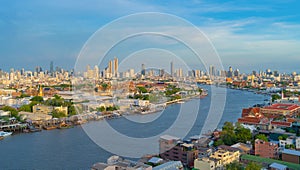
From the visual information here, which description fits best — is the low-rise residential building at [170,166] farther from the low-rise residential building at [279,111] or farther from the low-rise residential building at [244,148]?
the low-rise residential building at [279,111]

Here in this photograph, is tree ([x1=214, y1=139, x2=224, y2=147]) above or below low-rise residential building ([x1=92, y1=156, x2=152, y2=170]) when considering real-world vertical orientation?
below

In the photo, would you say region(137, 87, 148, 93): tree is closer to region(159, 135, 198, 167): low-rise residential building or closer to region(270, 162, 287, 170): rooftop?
region(159, 135, 198, 167): low-rise residential building

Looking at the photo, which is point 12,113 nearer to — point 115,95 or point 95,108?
point 95,108

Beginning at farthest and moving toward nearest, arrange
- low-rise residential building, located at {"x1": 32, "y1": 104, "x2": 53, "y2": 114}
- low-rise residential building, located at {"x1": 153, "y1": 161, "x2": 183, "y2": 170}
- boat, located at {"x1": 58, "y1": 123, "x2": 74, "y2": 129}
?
1. low-rise residential building, located at {"x1": 32, "y1": 104, "x2": 53, "y2": 114}
2. boat, located at {"x1": 58, "y1": 123, "x2": 74, "y2": 129}
3. low-rise residential building, located at {"x1": 153, "y1": 161, "x2": 183, "y2": 170}

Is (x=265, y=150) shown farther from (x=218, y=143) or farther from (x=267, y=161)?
(x=218, y=143)

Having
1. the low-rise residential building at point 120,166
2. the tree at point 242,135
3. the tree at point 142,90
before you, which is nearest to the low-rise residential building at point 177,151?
the low-rise residential building at point 120,166

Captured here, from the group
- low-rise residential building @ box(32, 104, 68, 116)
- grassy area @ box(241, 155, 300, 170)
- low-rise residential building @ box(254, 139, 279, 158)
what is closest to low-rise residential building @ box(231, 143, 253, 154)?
low-rise residential building @ box(254, 139, 279, 158)

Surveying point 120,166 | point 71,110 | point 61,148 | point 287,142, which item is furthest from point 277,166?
point 71,110

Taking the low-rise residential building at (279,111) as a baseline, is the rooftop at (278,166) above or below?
below
